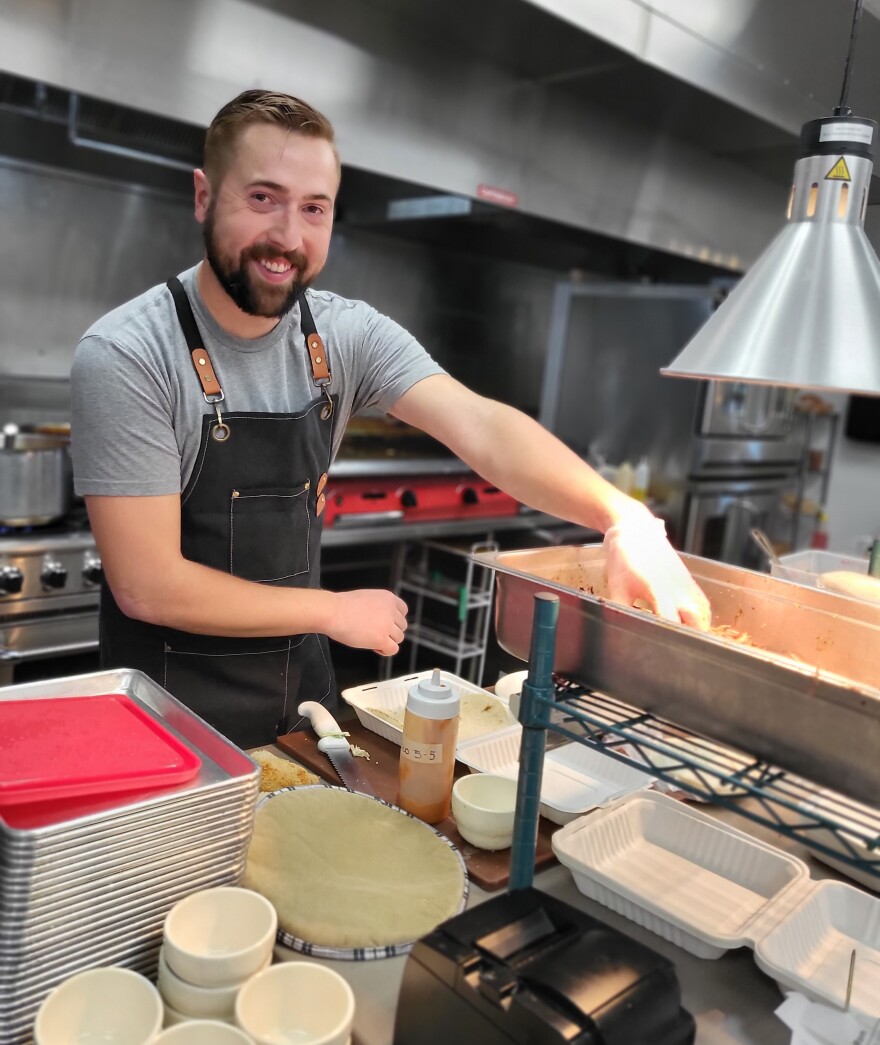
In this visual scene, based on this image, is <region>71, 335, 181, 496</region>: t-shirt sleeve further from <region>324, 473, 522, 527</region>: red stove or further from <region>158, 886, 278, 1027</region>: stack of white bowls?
<region>324, 473, 522, 527</region>: red stove

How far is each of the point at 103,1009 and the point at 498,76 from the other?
3359mm

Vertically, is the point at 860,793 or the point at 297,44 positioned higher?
the point at 297,44

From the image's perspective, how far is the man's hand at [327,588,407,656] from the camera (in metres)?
1.48

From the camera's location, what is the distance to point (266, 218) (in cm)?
156

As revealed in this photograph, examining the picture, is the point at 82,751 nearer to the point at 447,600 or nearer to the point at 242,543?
the point at 242,543

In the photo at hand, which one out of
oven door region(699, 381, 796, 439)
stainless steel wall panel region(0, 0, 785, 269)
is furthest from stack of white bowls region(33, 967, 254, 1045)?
oven door region(699, 381, 796, 439)

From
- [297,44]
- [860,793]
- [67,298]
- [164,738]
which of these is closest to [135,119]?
[297,44]

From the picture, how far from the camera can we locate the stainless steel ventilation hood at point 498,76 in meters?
2.48

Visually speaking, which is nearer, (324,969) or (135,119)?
(324,969)

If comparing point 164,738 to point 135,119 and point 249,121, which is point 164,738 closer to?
point 249,121

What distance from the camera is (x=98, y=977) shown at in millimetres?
813

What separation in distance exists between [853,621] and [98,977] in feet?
3.31

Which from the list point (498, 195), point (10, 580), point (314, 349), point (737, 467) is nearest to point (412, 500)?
point (498, 195)

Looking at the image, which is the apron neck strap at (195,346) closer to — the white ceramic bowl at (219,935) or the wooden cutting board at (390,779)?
the wooden cutting board at (390,779)
